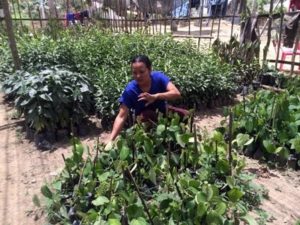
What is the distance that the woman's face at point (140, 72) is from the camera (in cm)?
327

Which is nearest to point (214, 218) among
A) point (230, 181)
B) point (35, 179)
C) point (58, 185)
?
point (230, 181)

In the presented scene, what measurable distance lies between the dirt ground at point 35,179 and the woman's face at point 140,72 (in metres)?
1.12

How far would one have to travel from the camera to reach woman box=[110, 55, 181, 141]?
10.8ft

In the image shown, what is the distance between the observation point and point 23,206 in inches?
123

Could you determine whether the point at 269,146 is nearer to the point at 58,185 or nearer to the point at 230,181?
the point at 230,181

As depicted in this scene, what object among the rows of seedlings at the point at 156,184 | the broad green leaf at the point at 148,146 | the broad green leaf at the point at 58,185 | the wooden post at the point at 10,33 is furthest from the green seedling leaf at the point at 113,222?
the wooden post at the point at 10,33

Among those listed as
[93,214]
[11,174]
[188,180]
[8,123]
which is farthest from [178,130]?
[8,123]

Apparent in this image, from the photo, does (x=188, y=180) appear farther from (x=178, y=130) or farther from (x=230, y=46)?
(x=230, y=46)

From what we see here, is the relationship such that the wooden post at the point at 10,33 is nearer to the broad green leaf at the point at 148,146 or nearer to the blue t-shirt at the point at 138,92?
the blue t-shirt at the point at 138,92

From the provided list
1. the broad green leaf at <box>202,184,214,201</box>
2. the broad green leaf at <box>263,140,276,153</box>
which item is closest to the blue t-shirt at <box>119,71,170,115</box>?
the broad green leaf at <box>263,140,276,153</box>

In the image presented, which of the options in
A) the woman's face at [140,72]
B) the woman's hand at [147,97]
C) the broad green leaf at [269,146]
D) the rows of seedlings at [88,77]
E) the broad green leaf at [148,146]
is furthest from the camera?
the rows of seedlings at [88,77]

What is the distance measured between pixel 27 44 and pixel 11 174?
3206 millimetres

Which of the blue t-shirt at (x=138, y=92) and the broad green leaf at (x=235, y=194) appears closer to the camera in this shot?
the broad green leaf at (x=235, y=194)

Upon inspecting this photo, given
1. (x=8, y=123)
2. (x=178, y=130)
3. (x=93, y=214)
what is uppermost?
(x=178, y=130)
